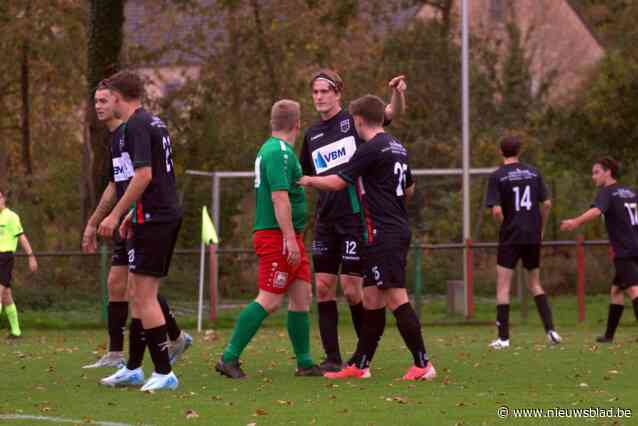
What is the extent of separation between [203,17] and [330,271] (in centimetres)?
2266

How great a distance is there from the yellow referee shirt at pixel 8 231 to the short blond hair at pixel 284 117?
7873 millimetres

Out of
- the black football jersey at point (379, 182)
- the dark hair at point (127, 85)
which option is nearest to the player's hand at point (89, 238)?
the dark hair at point (127, 85)

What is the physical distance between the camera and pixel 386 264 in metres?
9.62

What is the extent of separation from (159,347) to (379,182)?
2.01 meters

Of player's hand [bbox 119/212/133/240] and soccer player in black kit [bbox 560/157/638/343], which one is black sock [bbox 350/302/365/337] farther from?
soccer player in black kit [bbox 560/157/638/343]

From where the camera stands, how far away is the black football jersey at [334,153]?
10.4 meters

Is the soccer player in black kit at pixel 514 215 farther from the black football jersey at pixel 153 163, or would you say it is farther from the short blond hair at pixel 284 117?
the black football jersey at pixel 153 163

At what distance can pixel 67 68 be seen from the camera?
101 feet

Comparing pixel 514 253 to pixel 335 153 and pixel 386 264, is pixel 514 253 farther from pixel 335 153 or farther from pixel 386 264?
pixel 386 264

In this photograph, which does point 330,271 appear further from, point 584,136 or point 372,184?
point 584,136

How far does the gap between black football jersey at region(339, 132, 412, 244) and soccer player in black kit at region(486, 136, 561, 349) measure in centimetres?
393

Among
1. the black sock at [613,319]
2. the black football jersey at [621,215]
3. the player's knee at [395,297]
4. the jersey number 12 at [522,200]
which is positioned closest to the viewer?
the player's knee at [395,297]

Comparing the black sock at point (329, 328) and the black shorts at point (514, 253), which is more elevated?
the black shorts at point (514, 253)

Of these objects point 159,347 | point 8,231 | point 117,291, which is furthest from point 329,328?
point 8,231
